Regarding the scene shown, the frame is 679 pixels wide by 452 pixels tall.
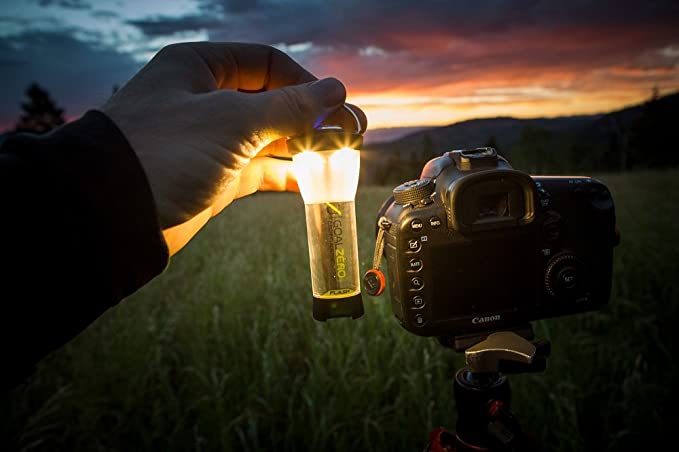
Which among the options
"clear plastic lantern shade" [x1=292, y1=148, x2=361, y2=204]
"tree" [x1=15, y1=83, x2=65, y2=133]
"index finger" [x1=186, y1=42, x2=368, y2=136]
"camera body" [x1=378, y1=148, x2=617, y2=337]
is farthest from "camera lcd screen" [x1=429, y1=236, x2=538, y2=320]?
"tree" [x1=15, y1=83, x2=65, y2=133]

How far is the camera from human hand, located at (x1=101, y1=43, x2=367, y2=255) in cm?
114

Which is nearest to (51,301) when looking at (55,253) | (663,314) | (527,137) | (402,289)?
(55,253)

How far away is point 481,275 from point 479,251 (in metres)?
0.07

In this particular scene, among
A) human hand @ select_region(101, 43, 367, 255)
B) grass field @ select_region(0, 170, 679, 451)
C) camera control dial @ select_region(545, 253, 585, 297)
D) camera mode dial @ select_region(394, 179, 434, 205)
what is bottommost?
grass field @ select_region(0, 170, 679, 451)

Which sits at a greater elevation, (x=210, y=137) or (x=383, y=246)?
(x=210, y=137)

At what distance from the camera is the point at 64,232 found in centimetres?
92

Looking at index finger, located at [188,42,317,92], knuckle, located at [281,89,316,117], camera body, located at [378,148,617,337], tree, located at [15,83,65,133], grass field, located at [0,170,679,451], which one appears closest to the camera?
camera body, located at [378,148,617,337]

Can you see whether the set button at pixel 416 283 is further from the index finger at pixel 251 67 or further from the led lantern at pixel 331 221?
the index finger at pixel 251 67

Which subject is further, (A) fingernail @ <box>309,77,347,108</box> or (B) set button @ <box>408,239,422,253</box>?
(A) fingernail @ <box>309,77,347,108</box>

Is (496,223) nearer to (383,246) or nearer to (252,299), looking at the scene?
(383,246)

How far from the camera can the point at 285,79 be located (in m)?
1.51

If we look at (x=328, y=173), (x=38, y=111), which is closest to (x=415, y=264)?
(x=328, y=173)

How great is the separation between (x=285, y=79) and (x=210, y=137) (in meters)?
0.45

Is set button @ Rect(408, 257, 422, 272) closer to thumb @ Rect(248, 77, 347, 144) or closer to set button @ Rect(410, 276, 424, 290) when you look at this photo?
set button @ Rect(410, 276, 424, 290)
